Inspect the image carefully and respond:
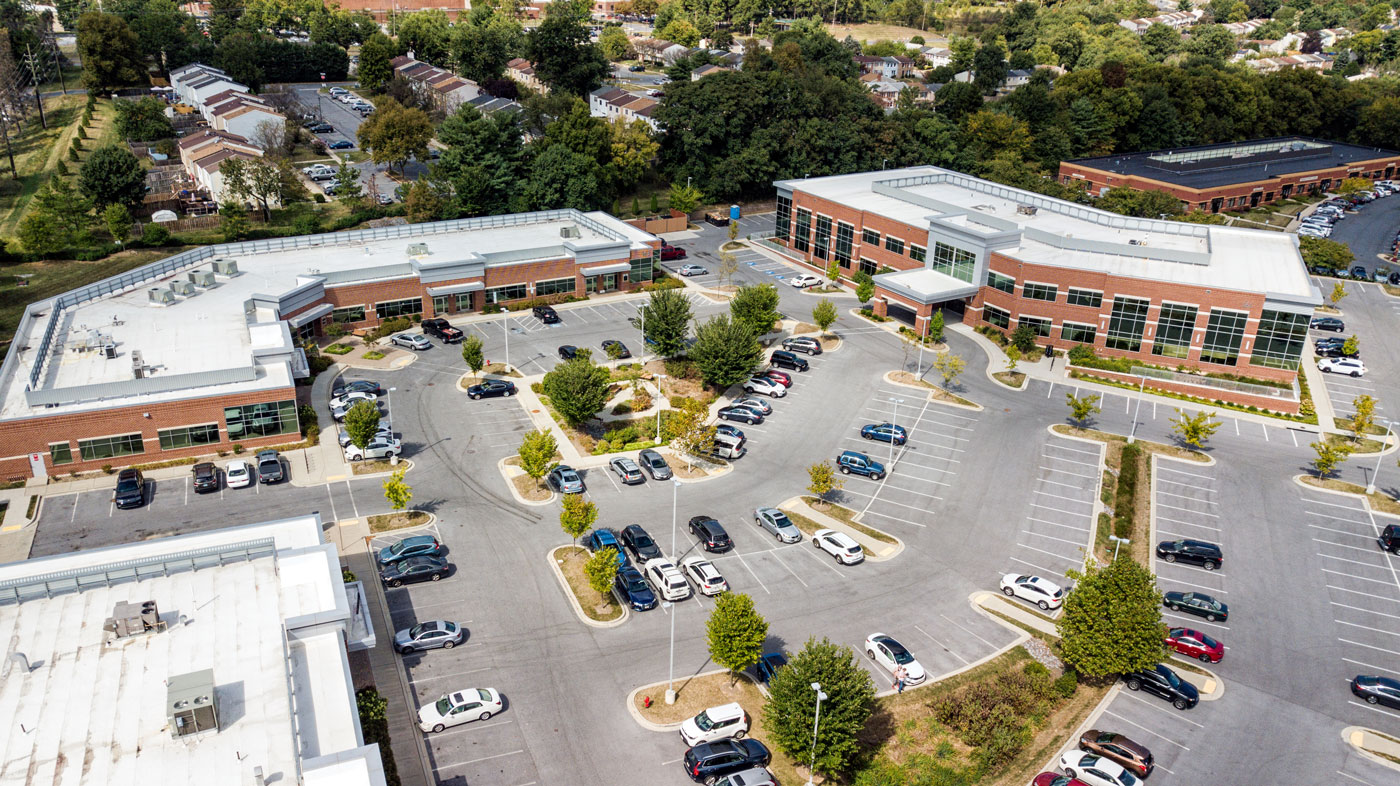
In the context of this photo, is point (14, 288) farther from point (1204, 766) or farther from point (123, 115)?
point (1204, 766)

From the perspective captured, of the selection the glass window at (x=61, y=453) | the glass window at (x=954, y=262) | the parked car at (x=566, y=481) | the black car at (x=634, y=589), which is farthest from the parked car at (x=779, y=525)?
the glass window at (x=61, y=453)

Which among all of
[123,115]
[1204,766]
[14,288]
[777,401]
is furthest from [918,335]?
[123,115]

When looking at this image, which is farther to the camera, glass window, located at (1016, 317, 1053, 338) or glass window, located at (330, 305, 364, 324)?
glass window, located at (1016, 317, 1053, 338)

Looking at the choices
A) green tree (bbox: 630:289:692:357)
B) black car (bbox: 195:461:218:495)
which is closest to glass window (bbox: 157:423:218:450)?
black car (bbox: 195:461:218:495)

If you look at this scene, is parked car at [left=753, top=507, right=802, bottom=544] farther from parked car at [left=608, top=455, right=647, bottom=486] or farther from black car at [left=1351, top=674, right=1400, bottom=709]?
black car at [left=1351, top=674, right=1400, bottom=709]

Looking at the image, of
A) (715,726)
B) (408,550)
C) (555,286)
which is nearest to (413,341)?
(555,286)
